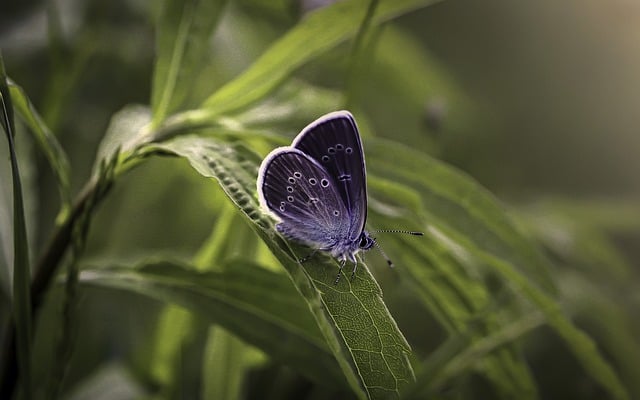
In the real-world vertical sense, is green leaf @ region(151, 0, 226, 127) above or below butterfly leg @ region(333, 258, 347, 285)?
above

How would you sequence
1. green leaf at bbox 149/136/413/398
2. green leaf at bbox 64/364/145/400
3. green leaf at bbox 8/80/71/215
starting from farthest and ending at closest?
1. green leaf at bbox 64/364/145/400
2. green leaf at bbox 8/80/71/215
3. green leaf at bbox 149/136/413/398

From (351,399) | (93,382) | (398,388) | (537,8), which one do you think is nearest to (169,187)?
(93,382)

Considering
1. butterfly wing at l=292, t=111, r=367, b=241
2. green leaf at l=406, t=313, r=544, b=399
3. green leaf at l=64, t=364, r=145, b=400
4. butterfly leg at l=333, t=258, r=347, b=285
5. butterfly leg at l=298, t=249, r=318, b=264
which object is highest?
butterfly wing at l=292, t=111, r=367, b=241

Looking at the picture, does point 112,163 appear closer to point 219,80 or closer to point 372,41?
point 372,41

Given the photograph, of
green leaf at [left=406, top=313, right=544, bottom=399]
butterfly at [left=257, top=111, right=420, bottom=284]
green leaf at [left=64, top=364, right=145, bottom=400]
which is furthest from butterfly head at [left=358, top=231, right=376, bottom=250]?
green leaf at [left=64, top=364, right=145, bottom=400]

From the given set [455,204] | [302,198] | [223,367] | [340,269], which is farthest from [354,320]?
[223,367]

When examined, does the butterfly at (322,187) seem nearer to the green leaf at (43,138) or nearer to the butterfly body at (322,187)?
the butterfly body at (322,187)

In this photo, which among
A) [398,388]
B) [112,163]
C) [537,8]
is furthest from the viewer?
[537,8]

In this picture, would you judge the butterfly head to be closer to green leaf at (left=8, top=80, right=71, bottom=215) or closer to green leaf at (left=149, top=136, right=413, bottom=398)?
green leaf at (left=149, top=136, right=413, bottom=398)

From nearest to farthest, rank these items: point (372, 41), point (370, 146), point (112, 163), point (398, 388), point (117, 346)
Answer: point (398, 388) < point (112, 163) < point (370, 146) < point (372, 41) < point (117, 346)
